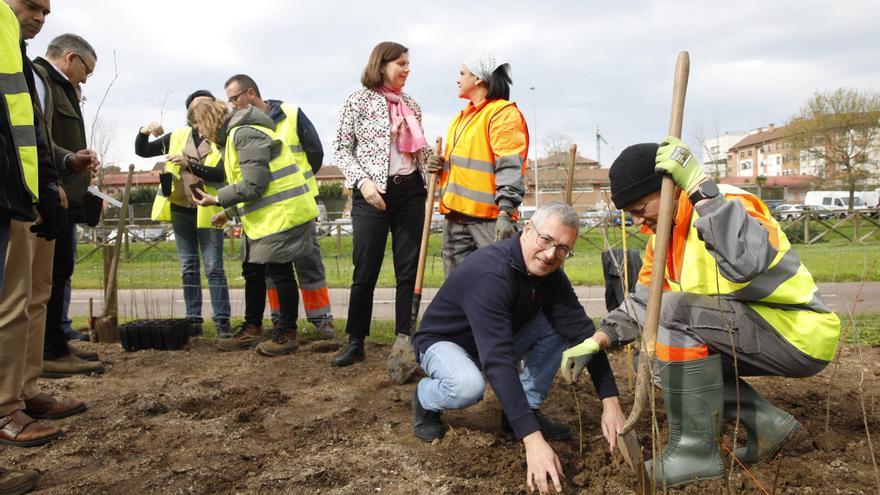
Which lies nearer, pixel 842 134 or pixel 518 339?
pixel 518 339

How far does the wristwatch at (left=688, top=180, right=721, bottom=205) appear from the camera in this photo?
2195 mm

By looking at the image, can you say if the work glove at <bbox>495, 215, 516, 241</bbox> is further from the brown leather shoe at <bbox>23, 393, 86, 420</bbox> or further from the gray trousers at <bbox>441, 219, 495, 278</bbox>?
the brown leather shoe at <bbox>23, 393, 86, 420</bbox>

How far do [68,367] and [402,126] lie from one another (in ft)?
8.43

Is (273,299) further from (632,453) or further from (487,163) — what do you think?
(632,453)

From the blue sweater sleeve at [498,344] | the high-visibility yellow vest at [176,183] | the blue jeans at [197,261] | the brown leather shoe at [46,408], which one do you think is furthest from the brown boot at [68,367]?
the blue sweater sleeve at [498,344]

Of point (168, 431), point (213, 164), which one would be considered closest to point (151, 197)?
point (213, 164)

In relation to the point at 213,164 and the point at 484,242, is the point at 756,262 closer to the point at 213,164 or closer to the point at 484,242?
the point at 484,242

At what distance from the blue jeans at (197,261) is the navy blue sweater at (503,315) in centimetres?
280

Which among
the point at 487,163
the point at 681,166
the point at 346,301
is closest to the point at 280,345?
the point at 487,163

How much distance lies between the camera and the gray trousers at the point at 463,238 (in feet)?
13.1

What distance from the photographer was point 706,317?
2426 millimetres

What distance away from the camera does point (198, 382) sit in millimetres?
3957

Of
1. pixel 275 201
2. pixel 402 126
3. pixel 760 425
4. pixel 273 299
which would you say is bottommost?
pixel 760 425

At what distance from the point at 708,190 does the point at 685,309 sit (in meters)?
0.50
